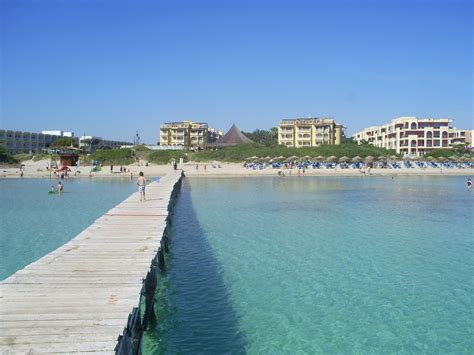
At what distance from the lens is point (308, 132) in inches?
3851

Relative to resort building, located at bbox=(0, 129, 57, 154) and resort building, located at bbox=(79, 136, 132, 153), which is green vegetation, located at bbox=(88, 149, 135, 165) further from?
resort building, located at bbox=(0, 129, 57, 154)

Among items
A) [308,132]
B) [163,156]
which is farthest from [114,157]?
[308,132]

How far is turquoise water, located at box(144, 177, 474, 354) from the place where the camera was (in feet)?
25.0

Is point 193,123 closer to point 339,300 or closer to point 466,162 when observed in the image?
point 466,162

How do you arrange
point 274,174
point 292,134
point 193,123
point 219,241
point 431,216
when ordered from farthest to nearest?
point 193,123 → point 292,134 → point 274,174 → point 431,216 → point 219,241

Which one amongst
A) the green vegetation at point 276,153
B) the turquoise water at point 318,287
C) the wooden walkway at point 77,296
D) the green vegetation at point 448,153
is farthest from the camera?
the green vegetation at point 448,153

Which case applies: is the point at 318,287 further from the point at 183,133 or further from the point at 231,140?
the point at 183,133

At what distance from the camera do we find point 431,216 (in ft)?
70.9

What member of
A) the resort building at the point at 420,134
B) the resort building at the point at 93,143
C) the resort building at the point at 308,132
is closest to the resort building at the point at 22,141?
the resort building at the point at 93,143

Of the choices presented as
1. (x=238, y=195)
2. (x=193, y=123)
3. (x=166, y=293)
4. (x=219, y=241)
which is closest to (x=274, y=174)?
(x=238, y=195)

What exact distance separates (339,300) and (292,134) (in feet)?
301

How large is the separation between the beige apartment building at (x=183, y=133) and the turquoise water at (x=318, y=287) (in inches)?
3461

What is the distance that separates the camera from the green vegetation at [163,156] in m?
75.2

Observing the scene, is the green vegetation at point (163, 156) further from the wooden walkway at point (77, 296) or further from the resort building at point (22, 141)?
the wooden walkway at point (77, 296)
